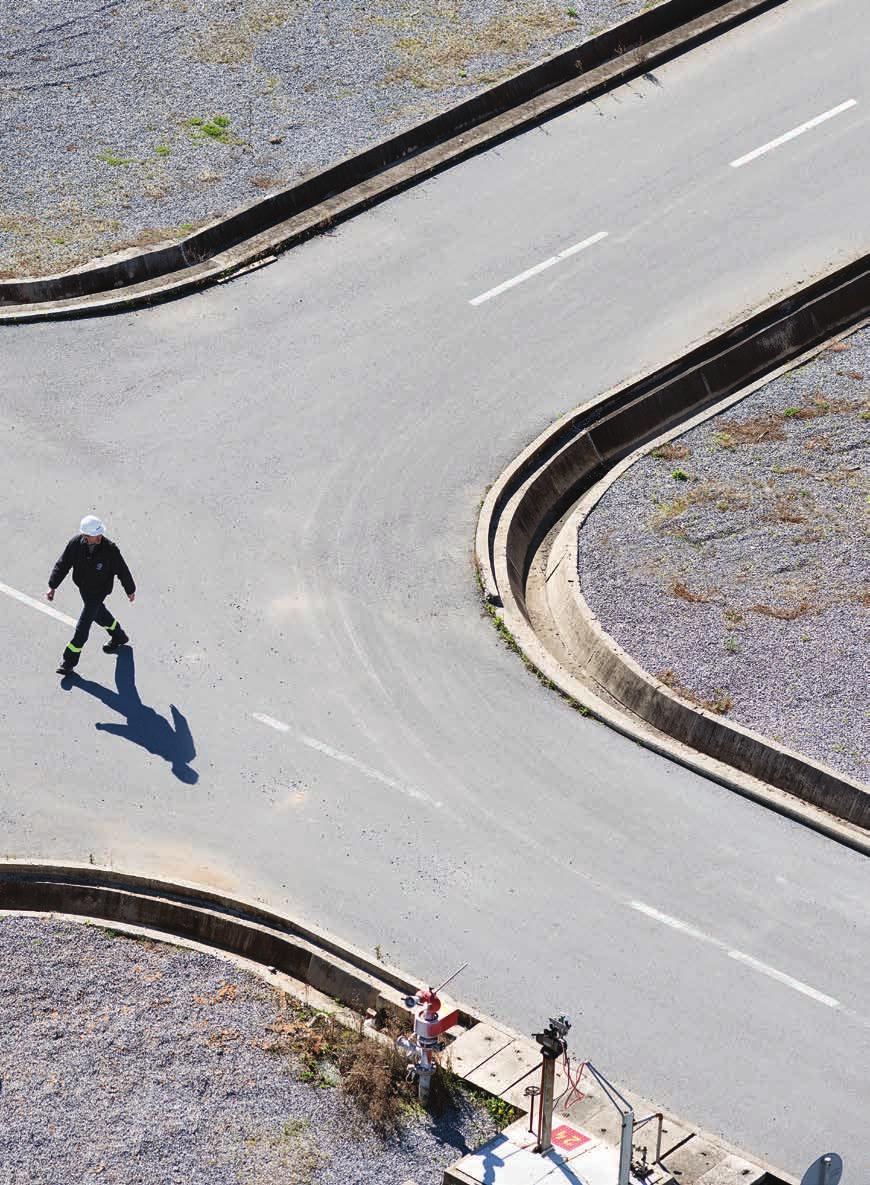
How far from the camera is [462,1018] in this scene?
46.6 ft

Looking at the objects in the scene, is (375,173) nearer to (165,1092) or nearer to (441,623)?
(441,623)

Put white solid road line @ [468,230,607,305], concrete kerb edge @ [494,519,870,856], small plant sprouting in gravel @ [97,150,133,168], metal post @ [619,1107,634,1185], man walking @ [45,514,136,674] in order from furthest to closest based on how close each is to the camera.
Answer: small plant sprouting in gravel @ [97,150,133,168] → white solid road line @ [468,230,607,305] → man walking @ [45,514,136,674] → concrete kerb edge @ [494,519,870,856] → metal post @ [619,1107,634,1185]

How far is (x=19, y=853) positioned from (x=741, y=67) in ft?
59.3

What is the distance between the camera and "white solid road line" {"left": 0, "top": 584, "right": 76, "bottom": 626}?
18609 millimetres

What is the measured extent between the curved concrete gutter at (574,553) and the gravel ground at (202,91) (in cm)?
644

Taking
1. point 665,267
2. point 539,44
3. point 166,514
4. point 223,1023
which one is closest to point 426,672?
point 166,514

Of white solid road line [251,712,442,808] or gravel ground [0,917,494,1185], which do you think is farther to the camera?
white solid road line [251,712,442,808]

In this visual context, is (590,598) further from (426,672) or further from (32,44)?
(32,44)

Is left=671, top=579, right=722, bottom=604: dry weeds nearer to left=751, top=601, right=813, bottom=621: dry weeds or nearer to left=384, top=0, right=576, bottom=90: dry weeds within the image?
left=751, top=601, right=813, bottom=621: dry weeds

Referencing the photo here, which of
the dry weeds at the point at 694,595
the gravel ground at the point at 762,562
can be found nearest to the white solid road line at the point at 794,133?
the gravel ground at the point at 762,562

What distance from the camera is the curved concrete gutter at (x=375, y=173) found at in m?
23.5

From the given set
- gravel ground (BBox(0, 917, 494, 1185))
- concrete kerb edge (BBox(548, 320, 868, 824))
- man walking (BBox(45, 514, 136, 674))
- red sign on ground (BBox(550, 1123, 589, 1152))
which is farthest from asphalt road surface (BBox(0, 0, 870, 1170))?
gravel ground (BBox(0, 917, 494, 1185))

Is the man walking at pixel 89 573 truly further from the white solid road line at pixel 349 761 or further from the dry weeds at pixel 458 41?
the dry weeds at pixel 458 41

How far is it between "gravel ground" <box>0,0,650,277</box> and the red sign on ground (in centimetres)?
1475
